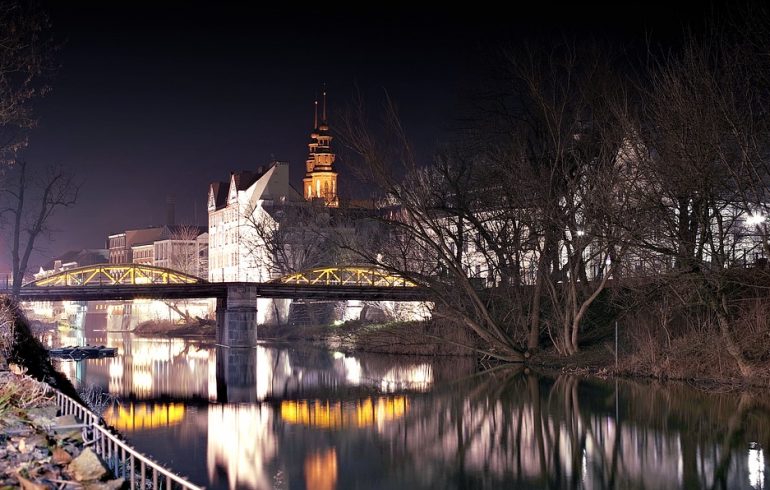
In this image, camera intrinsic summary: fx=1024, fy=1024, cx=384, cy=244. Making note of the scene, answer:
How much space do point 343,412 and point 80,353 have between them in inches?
1281

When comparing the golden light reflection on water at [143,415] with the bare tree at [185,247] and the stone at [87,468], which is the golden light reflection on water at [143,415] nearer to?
the stone at [87,468]

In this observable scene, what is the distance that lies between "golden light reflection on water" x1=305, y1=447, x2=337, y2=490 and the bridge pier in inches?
1661

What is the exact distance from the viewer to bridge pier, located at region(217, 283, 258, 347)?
209ft

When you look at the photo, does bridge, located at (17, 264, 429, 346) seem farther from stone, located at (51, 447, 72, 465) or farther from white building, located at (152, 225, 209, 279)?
white building, located at (152, 225, 209, 279)

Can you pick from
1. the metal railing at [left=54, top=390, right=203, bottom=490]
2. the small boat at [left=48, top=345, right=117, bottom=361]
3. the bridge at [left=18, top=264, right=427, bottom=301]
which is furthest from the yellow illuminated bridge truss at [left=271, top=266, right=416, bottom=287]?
the metal railing at [left=54, top=390, right=203, bottom=490]

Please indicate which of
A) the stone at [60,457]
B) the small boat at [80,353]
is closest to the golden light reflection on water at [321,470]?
the stone at [60,457]

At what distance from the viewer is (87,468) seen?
10055mm

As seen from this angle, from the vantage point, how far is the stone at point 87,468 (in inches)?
393

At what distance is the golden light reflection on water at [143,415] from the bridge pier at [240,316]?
102 ft

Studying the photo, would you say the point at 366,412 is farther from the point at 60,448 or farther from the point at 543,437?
the point at 60,448

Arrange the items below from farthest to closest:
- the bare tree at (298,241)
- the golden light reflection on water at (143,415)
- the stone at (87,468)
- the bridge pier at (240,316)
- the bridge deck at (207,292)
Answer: the bare tree at (298,241), the bridge pier at (240,316), the bridge deck at (207,292), the golden light reflection on water at (143,415), the stone at (87,468)

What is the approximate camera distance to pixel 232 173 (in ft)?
423

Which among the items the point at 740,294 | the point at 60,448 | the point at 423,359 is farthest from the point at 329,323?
the point at 60,448

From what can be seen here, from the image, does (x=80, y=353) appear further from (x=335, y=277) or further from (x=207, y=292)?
(x=335, y=277)
